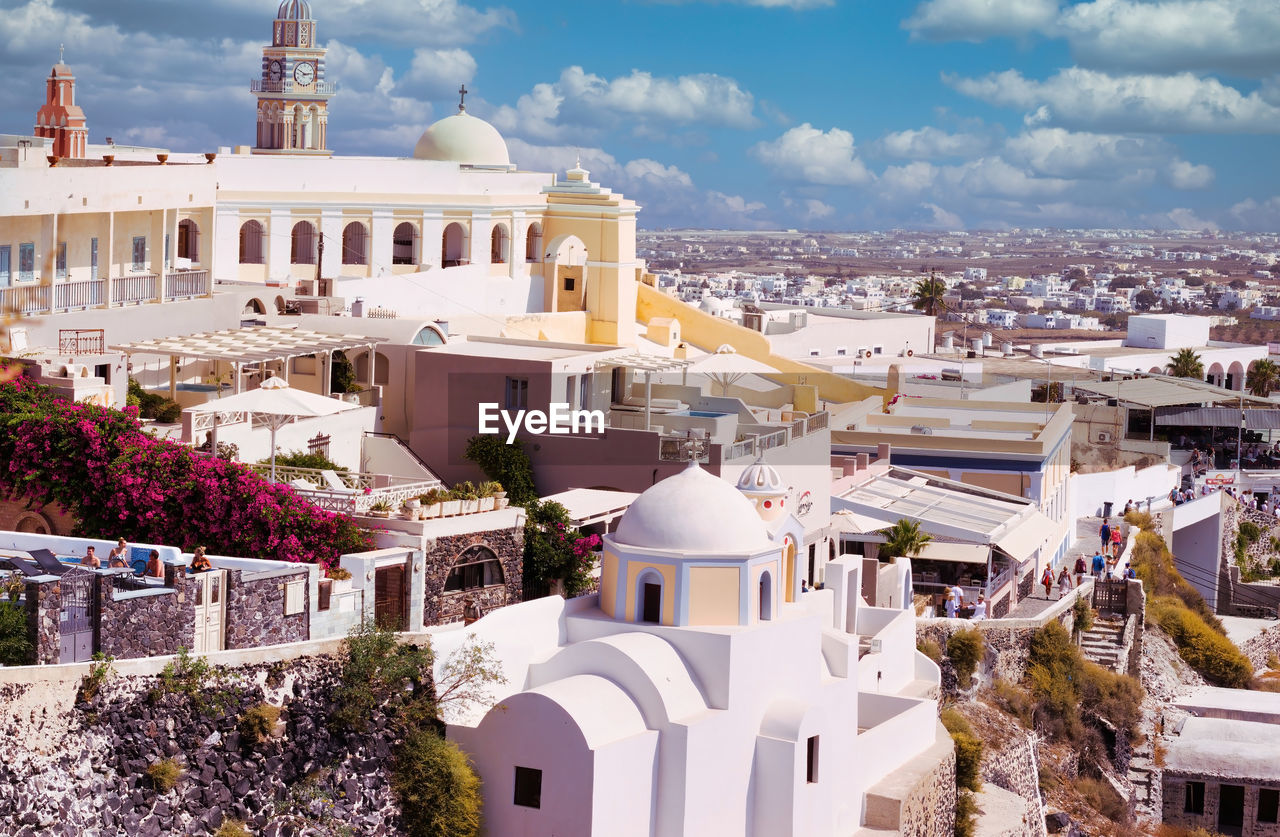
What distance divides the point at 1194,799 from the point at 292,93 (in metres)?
24.6

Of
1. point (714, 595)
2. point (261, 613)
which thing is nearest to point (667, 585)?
point (714, 595)

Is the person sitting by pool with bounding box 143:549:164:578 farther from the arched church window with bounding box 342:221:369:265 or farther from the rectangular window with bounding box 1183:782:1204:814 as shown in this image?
the arched church window with bounding box 342:221:369:265

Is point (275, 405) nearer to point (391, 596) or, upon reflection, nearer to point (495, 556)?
point (495, 556)

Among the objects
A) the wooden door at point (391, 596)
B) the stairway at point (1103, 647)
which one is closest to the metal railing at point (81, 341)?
the wooden door at point (391, 596)

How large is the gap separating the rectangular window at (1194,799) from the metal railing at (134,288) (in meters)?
17.2

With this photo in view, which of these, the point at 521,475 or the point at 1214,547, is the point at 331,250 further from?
the point at 1214,547

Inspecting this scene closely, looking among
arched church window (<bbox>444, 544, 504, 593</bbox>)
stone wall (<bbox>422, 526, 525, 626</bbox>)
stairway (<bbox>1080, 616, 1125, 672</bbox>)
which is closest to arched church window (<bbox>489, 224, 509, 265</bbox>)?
stairway (<bbox>1080, 616, 1125, 672</bbox>)

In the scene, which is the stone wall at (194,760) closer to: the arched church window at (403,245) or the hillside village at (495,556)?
the hillside village at (495,556)

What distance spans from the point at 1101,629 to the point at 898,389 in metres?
12.8

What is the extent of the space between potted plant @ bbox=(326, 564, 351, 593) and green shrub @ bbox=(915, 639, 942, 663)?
10.3m

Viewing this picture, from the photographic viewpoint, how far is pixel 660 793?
682 inches

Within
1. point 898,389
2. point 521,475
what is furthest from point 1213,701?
point 521,475

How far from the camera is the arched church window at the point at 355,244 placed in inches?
1490

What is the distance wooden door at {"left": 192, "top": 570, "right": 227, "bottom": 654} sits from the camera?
53.4ft
